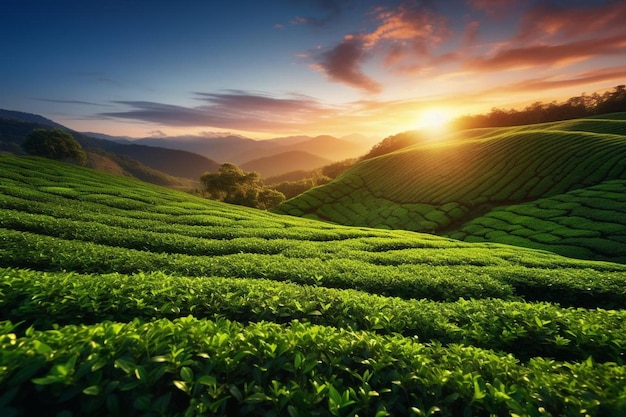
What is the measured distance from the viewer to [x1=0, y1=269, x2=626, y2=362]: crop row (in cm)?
599

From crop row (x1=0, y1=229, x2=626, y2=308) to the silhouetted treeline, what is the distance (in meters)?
148

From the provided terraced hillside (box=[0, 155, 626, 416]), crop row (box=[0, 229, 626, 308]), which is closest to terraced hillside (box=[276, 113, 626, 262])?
crop row (box=[0, 229, 626, 308])

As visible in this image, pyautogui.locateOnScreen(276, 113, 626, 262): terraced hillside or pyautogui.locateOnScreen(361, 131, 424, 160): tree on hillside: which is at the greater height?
pyautogui.locateOnScreen(361, 131, 424, 160): tree on hillside

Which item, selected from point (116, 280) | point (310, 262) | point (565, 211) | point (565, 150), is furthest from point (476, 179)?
point (116, 280)

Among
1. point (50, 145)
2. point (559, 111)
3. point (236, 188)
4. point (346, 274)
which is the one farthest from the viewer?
point (559, 111)

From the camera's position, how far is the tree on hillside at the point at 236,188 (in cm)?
8518

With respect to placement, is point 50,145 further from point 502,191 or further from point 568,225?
point 568,225

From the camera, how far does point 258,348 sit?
4.09 meters

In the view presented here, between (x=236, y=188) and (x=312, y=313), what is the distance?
86596mm

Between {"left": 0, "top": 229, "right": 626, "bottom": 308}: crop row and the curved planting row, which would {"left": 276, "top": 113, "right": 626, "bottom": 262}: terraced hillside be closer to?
the curved planting row

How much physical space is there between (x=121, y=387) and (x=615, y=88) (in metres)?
174

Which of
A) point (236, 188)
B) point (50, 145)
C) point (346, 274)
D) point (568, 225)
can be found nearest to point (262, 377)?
point (346, 274)

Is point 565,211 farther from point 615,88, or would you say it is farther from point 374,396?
point 615,88

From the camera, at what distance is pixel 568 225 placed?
114ft
